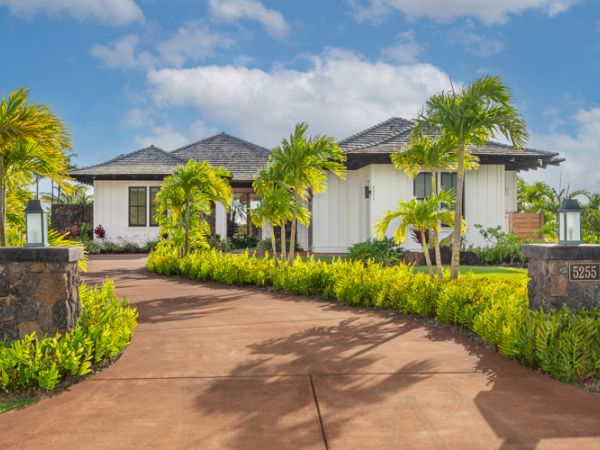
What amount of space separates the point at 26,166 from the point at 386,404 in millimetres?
6911

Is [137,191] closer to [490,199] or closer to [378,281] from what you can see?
[490,199]

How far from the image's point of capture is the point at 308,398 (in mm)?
4938

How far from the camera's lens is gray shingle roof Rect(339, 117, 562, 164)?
1755cm

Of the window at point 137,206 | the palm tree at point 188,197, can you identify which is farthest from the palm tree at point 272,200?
the window at point 137,206

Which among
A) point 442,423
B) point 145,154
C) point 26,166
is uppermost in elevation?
point 145,154

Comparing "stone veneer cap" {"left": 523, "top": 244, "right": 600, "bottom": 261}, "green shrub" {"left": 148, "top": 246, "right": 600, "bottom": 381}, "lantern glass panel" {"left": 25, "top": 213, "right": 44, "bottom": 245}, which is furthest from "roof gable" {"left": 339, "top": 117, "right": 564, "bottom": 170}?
"lantern glass panel" {"left": 25, "top": 213, "right": 44, "bottom": 245}

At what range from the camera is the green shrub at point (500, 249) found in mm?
17203

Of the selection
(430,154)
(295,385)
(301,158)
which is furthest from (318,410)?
(301,158)

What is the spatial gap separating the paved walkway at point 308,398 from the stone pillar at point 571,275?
1064mm

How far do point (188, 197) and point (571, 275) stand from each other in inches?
450

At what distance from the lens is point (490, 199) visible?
18.1 meters

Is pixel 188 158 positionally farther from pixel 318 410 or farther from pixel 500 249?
pixel 318 410

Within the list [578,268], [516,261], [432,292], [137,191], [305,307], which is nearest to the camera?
[578,268]

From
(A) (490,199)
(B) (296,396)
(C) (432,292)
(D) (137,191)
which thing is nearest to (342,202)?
(A) (490,199)
